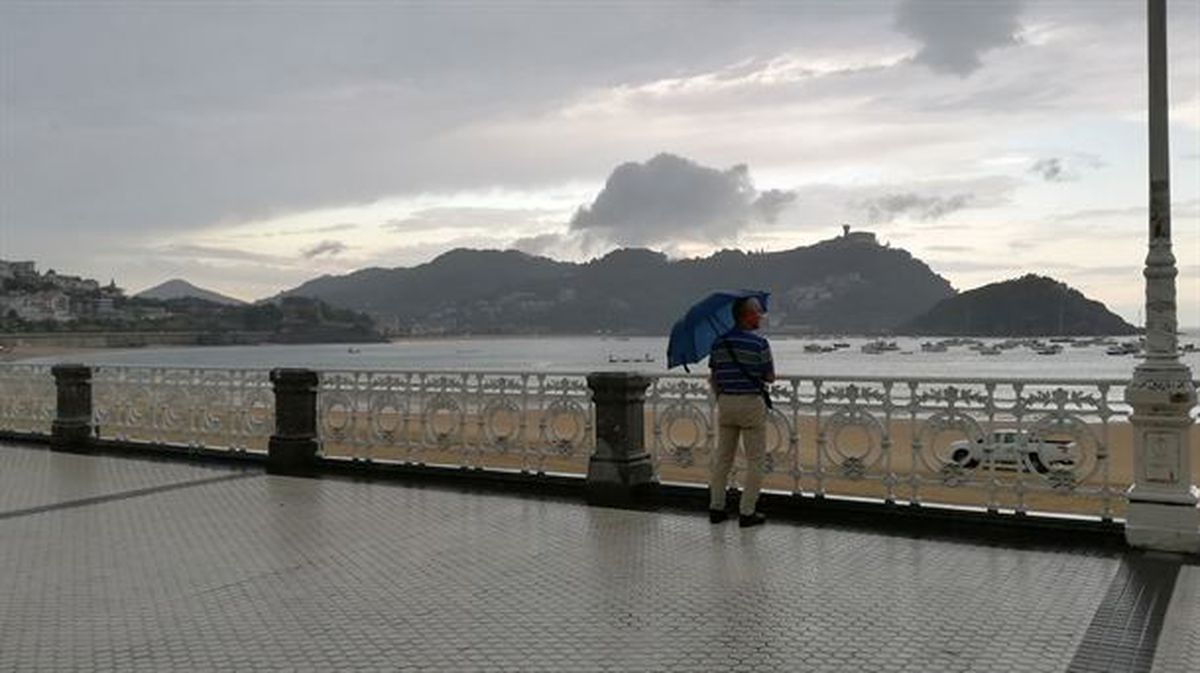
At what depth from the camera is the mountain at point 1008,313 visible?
15175 centimetres

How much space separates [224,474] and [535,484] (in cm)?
394

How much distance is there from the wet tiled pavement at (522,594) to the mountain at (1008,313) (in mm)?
152941

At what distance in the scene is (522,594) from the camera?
6.29 metres

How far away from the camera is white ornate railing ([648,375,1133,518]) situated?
744cm

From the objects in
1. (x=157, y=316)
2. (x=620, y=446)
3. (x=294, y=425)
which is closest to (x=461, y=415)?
(x=620, y=446)

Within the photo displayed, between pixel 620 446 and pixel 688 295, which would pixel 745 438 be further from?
pixel 688 295

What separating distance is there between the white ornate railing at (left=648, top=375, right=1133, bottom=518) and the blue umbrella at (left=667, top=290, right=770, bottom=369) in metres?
0.62

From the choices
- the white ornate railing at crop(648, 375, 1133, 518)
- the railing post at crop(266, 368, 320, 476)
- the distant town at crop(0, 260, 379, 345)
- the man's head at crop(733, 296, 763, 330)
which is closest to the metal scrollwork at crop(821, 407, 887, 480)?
the white ornate railing at crop(648, 375, 1133, 518)

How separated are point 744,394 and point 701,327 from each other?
735 millimetres

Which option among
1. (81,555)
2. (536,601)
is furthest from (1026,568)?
(81,555)

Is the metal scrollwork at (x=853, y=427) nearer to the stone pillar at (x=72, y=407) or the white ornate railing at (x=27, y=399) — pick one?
the stone pillar at (x=72, y=407)

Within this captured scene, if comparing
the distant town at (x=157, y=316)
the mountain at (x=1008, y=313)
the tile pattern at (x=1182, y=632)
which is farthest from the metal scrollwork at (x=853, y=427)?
the mountain at (x=1008, y=313)

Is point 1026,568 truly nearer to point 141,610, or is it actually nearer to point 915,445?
point 915,445

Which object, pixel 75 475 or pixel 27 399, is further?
pixel 27 399
